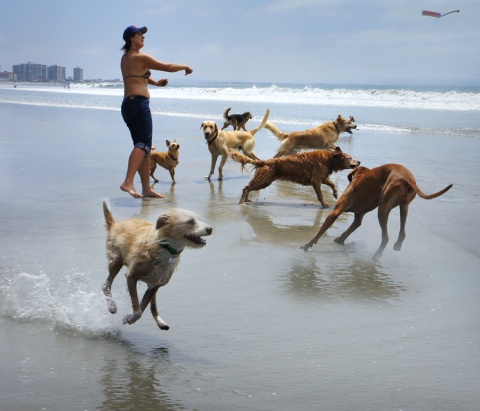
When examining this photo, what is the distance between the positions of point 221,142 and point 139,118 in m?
3.44

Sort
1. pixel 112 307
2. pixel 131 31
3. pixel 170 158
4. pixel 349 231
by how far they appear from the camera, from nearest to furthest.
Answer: pixel 112 307, pixel 349 231, pixel 131 31, pixel 170 158

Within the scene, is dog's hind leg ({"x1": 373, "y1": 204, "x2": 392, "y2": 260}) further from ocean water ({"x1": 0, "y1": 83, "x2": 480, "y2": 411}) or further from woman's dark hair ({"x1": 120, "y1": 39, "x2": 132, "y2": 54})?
woman's dark hair ({"x1": 120, "y1": 39, "x2": 132, "y2": 54})

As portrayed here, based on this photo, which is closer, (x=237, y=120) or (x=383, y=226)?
(x=383, y=226)

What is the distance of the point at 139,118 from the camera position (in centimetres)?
853

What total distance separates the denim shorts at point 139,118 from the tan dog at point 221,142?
109 inches

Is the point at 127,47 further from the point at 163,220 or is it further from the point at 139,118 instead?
the point at 163,220

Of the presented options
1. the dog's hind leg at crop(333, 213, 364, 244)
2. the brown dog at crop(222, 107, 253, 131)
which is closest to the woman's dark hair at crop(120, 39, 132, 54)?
the dog's hind leg at crop(333, 213, 364, 244)

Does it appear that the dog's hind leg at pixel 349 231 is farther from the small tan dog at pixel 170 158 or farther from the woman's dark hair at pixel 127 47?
the small tan dog at pixel 170 158

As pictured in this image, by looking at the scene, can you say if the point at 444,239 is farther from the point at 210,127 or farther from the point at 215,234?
the point at 210,127

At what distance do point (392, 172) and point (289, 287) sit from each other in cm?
195

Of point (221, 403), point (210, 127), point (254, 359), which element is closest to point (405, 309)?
point (254, 359)

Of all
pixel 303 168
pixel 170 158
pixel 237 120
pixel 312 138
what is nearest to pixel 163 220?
pixel 303 168

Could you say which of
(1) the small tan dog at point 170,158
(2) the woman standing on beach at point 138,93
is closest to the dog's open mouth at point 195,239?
(2) the woman standing on beach at point 138,93

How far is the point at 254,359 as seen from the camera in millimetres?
3908
